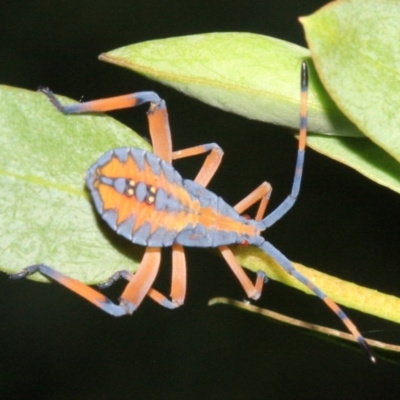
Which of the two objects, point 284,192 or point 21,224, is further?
point 284,192

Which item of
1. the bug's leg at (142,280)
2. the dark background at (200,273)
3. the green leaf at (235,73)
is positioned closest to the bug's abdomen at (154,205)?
the bug's leg at (142,280)

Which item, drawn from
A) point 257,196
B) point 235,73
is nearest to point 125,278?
point 257,196

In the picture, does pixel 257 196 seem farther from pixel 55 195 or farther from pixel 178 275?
pixel 55 195

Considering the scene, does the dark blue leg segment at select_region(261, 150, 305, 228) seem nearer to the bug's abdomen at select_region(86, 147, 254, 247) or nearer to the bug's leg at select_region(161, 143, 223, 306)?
the bug's abdomen at select_region(86, 147, 254, 247)

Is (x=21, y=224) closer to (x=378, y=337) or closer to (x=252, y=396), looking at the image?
(x=378, y=337)

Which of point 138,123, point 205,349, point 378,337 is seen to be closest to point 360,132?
point 138,123

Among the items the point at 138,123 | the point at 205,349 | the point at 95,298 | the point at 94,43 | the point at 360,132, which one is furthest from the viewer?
the point at 205,349

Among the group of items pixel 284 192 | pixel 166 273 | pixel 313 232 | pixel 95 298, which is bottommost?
pixel 166 273

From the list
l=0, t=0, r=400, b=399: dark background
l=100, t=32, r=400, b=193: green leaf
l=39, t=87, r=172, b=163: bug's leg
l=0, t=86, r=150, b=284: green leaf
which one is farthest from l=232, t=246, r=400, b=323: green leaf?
l=0, t=0, r=400, b=399: dark background
